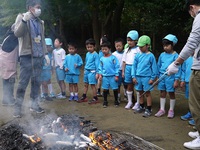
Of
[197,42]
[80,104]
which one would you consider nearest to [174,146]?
[197,42]

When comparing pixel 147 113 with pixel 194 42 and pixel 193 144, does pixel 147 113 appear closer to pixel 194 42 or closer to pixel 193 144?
pixel 193 144

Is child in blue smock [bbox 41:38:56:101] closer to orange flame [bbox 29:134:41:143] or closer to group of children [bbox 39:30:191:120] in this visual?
group of children [bbox 39:30:191:120]

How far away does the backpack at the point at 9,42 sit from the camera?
638cm

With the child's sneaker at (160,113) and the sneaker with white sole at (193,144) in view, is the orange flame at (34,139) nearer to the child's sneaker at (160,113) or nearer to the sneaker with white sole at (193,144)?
the sneaker with white sole at (193,144)

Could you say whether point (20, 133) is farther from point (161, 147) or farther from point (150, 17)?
point (150, 17)

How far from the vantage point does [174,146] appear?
4199 millimetres

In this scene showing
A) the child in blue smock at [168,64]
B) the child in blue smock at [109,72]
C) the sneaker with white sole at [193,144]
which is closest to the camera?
the sneaker with white sole at [193,144]

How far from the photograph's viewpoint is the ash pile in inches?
148

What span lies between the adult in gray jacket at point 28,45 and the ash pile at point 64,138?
1.13m

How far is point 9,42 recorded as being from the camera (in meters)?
6.47

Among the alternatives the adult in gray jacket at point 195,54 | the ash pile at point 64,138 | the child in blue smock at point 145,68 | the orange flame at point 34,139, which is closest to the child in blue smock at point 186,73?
the child in blue smock at point 145,68

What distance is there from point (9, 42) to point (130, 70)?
10.2ft

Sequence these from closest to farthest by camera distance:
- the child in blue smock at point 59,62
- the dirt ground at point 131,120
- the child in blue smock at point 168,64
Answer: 1. the dirt ground at point 131,120
2. the child in blue smock at point 168,64
3. the child in blue smock at point 59,62

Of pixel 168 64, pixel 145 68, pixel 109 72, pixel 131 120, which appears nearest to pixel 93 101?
pixel 109 72
